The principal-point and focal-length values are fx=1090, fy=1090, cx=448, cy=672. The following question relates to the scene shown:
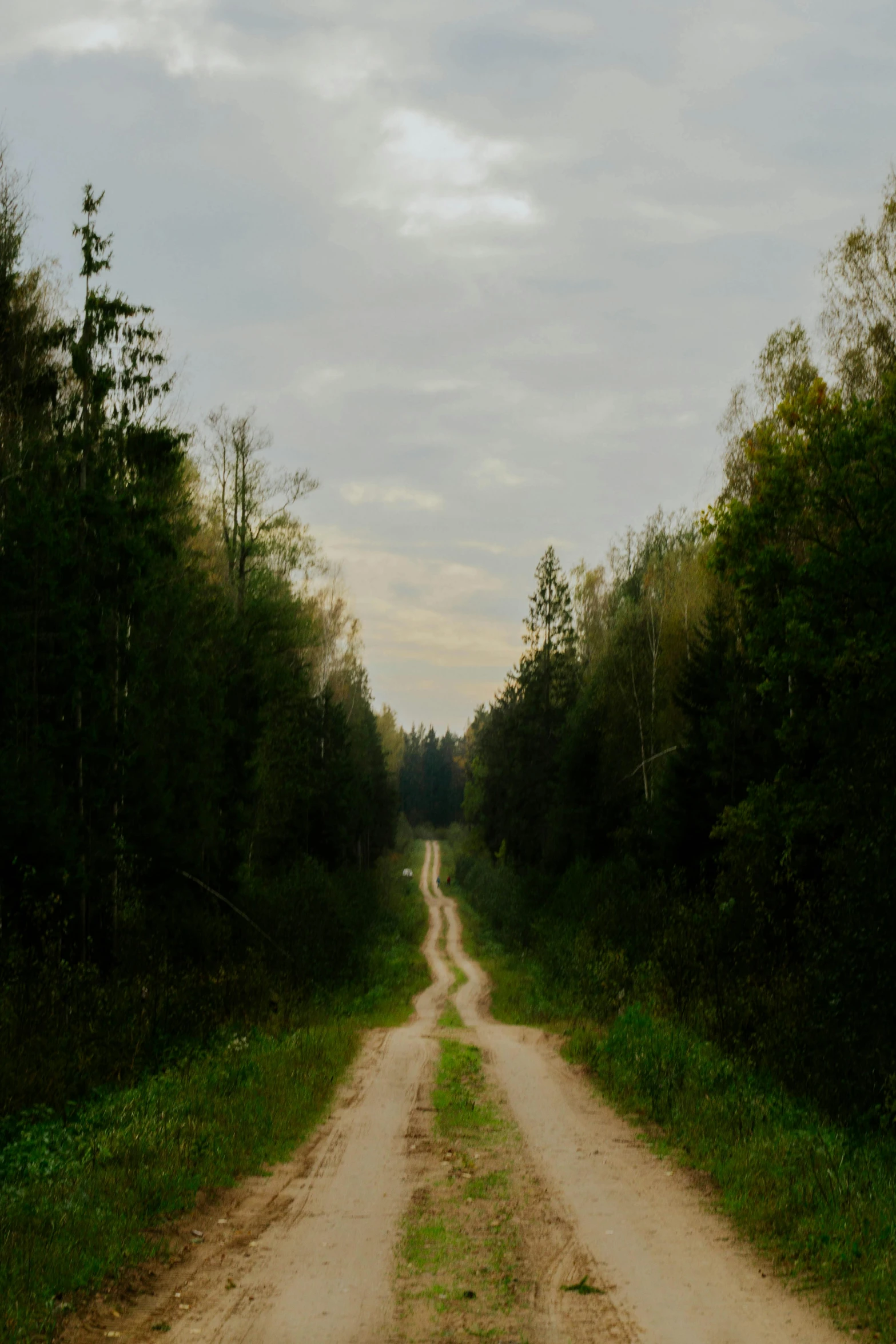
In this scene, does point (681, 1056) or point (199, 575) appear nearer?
point (681, 1056)

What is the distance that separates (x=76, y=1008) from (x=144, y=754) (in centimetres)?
657

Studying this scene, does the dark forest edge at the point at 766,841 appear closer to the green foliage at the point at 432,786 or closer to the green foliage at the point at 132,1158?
the green foliage at the point at 132,1158

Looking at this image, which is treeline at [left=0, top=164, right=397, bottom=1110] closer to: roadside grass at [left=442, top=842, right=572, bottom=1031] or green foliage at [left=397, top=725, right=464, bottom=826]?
roadside grass at [left=442, top=842, right=572, bottom=1031]

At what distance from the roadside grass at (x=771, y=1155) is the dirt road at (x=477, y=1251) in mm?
286

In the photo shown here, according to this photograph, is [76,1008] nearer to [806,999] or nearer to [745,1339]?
[806,999]

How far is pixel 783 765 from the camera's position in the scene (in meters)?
24.7

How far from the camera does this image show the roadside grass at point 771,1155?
696 centimetres

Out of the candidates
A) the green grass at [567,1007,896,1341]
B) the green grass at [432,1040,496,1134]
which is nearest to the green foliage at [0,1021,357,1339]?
the green grass at [432,1040,496,1134]

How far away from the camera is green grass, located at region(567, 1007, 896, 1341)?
273 inches

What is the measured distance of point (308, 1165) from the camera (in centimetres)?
1035

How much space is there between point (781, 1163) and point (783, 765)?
1611 centimetres

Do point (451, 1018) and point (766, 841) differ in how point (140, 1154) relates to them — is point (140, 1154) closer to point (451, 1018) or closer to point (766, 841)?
point (451, 1018)

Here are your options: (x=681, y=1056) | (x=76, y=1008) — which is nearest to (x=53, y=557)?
(x=76, y=1008)

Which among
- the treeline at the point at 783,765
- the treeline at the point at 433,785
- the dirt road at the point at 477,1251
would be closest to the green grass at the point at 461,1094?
the dirt road at the point at 477,1251
